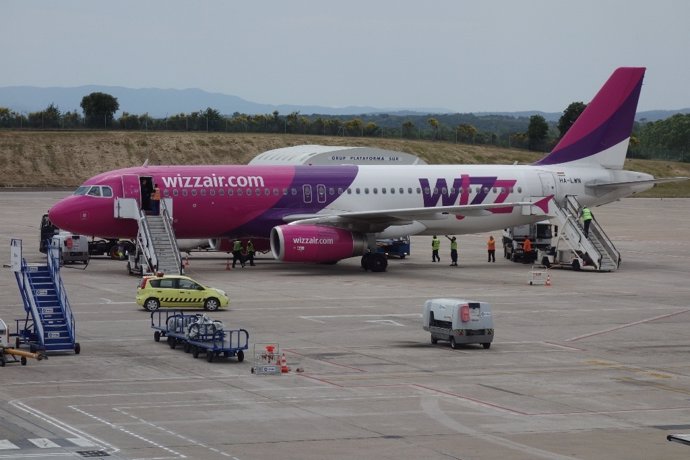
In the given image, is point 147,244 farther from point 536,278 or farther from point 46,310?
point 46,310

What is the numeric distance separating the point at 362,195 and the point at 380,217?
12.4ft

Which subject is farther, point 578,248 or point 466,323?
point 578,248

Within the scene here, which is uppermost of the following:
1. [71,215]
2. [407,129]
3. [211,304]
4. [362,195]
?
[407,129]

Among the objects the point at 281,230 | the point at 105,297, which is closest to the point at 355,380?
the point at 105,297

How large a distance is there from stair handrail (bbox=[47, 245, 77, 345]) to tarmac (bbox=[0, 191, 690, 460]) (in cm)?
115

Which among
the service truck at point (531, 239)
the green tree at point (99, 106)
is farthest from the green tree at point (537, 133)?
the service truck at point (531, 239)

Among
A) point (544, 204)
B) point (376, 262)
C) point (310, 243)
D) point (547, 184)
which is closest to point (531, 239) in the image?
point (547, 184)

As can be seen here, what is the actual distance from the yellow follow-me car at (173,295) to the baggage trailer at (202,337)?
6169mm

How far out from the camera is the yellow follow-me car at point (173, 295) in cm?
4750

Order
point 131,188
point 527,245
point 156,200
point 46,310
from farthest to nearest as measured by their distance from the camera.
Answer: point 527,245, point 131,188, point 156,200, point 46,310

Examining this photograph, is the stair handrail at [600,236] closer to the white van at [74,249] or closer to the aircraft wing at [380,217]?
the aircraft wing at [380,217]

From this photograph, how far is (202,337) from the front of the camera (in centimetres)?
3800

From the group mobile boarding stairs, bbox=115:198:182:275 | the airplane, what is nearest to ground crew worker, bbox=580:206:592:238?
the airplane

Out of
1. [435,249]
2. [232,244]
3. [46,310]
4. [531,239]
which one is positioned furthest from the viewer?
[531,239]
